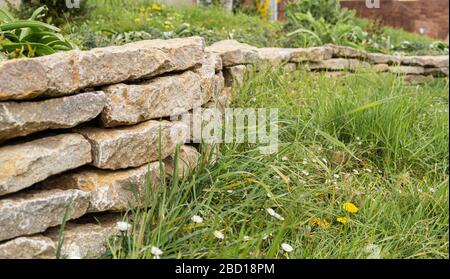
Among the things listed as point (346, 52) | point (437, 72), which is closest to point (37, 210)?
point (346, 52)

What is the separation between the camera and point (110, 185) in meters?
2.13

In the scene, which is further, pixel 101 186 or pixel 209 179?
pixel 209 179

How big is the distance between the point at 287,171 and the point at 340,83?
1.61 m

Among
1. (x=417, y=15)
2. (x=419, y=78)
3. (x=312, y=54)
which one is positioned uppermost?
(x=312, y=54)

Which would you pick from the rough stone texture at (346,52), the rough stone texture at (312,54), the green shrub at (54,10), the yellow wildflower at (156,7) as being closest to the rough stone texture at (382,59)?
the rough stone texture at (346,52)

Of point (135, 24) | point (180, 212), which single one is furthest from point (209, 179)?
point (135, 24)

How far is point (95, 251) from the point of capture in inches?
81.7

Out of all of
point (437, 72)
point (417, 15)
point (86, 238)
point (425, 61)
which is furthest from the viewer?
point (417, 15)

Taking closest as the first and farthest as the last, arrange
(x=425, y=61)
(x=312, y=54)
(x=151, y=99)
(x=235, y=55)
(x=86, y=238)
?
(x=86, y=238) → (x=151, y=99) → (x=235, y=55) → (x=312, y=54) → (x=425, y=61)

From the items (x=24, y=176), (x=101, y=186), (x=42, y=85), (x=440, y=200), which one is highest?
(x=42, y=85)

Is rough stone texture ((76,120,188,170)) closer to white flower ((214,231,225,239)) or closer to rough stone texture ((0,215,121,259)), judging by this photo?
rough stone texture ((0,215,121,259))

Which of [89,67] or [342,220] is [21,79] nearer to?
[89,67]

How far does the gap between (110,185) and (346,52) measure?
3566mm

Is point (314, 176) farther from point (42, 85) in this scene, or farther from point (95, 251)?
point (42, 85)
